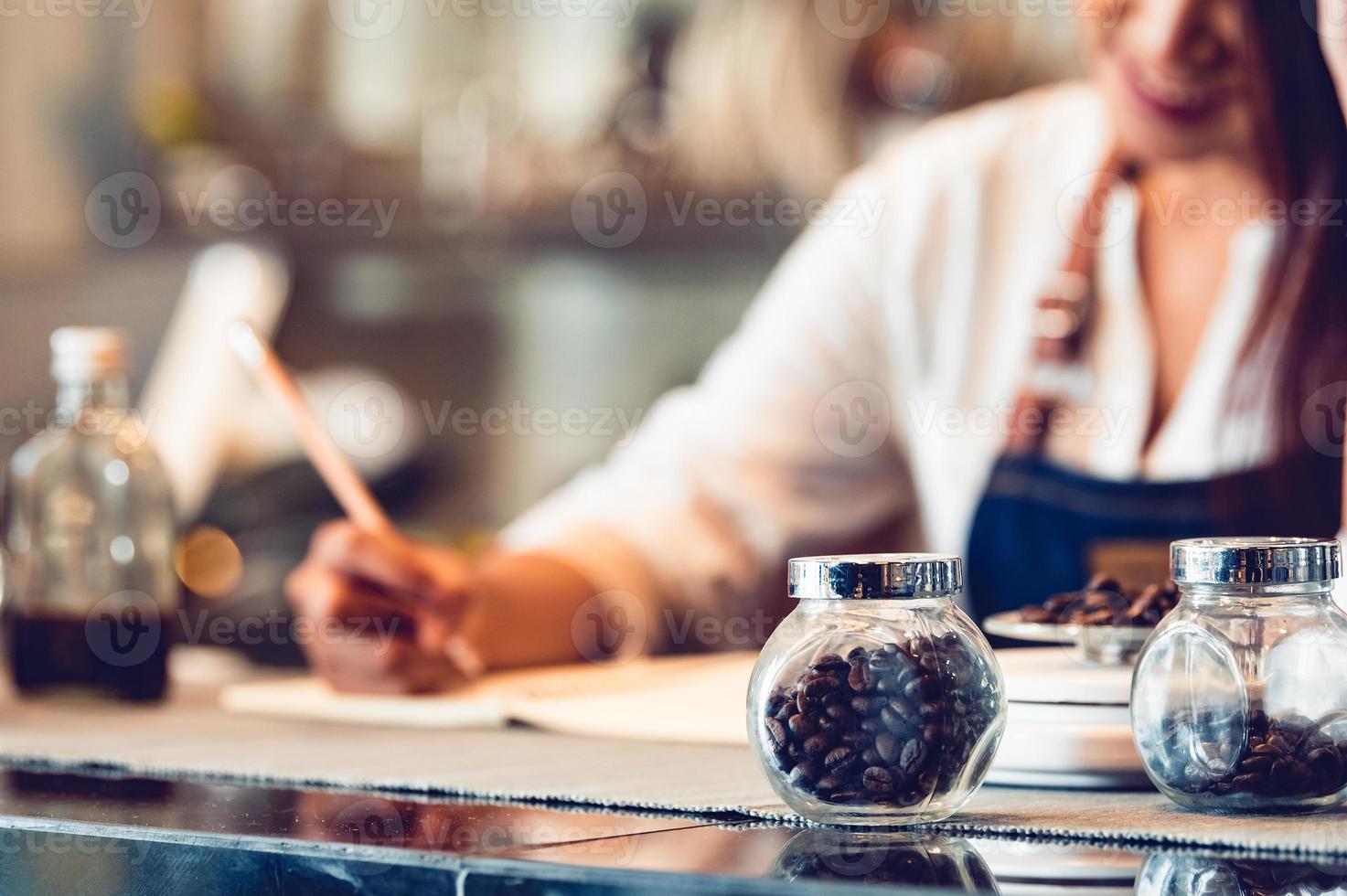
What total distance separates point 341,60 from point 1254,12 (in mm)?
1781

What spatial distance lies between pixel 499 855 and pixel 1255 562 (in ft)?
1.02

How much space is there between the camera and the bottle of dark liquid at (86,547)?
1122mm

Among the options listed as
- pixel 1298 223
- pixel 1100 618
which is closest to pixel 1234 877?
pixel 1100 618

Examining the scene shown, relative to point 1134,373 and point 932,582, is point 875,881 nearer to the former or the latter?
point 932,582

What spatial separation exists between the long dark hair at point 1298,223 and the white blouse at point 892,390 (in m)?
0.07

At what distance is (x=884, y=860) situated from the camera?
562 mm

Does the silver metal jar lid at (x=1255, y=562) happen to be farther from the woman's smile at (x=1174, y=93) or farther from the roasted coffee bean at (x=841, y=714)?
the woman's smile at (x=1174, y=93)

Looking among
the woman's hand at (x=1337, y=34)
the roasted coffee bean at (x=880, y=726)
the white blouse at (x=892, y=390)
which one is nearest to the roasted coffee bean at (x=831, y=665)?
the roasted coffee bean at (x=880, y=726)

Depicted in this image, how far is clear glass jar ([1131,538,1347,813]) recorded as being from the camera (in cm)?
62

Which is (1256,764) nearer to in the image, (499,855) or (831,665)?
(831,665)

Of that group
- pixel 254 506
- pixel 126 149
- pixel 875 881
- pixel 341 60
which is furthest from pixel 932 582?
pixel 126 149

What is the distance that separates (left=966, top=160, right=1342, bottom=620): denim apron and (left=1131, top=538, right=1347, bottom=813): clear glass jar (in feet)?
2.03

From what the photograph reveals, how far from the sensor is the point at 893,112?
2.23 m

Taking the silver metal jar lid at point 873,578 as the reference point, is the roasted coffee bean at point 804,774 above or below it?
below
